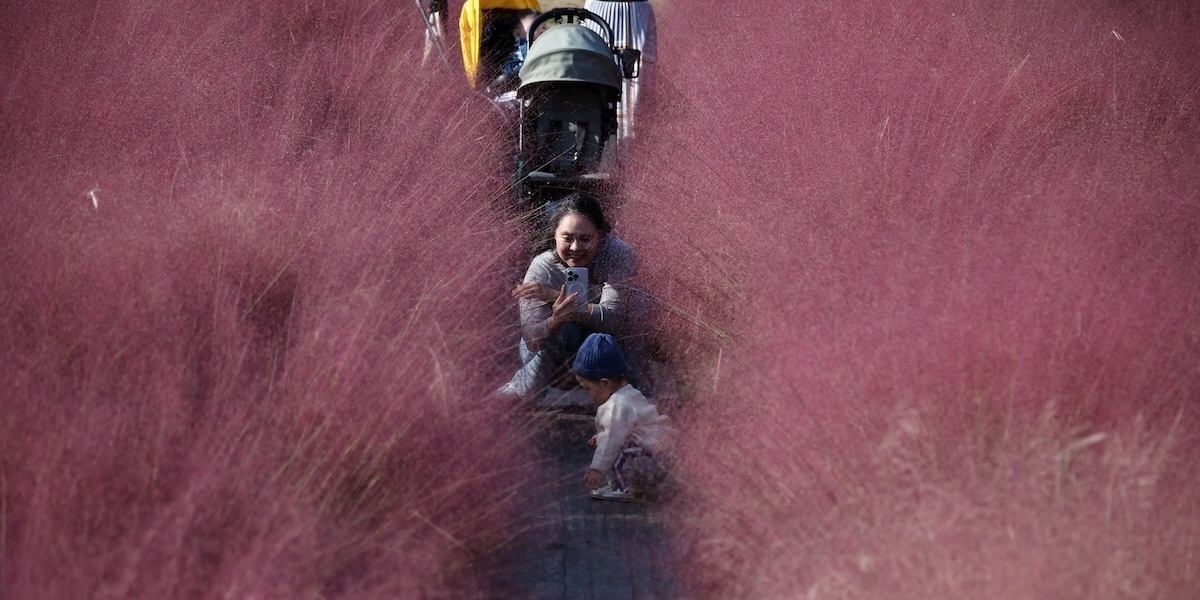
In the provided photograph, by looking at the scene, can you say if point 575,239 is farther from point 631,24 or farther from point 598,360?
point 631,24

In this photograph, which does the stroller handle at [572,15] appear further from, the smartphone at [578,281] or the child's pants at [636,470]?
the child's pants at [636,470]

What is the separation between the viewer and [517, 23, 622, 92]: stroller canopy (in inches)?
233

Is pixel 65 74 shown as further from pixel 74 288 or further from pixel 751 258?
pixel 751 258

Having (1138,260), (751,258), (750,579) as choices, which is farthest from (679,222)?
(750,579)

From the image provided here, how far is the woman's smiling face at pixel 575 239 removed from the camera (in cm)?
461

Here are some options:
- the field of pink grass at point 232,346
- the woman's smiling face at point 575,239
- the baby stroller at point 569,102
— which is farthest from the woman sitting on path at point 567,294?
the baby stroller at point 569,102

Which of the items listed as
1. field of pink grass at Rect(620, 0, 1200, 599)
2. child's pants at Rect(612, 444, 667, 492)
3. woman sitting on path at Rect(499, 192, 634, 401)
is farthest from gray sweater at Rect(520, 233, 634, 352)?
child's pants at Rect(612, 444, 667, 492)

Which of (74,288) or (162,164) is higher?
(162,164)

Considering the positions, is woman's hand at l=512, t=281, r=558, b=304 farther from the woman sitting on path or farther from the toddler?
the toddler

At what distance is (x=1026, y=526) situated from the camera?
224 centimetres

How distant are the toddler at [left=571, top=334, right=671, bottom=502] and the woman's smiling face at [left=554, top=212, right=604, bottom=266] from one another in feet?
2.21

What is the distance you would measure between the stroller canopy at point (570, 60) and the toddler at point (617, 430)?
2.20 m

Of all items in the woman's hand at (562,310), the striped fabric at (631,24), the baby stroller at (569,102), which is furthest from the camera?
the striped fabric at (631,24)

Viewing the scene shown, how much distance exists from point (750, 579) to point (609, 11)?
16.4 ft
